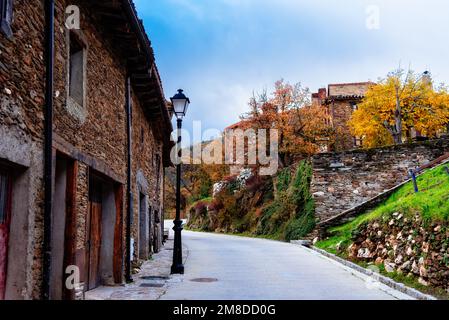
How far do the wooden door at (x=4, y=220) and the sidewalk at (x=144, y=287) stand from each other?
3.10 m

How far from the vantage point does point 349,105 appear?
4319 centimetres

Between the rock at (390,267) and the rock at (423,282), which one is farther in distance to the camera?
the rock at (390,267)

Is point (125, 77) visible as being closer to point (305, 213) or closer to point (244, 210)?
point (305, 213)

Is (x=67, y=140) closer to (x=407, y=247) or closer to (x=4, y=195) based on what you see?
(x=4, y=195)

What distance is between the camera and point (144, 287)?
9.33 metres

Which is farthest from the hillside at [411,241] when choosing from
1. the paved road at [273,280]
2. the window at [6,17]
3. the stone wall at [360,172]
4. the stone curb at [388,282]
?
the window at [6,17]

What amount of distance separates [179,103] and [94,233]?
469 cm

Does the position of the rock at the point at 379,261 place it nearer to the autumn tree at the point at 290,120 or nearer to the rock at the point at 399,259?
the rock at the point at 399,259

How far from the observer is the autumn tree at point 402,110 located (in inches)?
1329

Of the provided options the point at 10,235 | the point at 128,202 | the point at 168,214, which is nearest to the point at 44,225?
the point at 10,235

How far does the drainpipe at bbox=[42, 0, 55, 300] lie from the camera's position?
5.21 meters

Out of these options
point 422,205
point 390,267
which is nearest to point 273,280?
point 390,267

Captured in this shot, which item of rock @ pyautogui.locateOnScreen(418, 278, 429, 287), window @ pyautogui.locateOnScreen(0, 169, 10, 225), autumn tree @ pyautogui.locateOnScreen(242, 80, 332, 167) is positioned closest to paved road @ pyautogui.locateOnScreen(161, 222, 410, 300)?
rock @ pyautogui.locateOnScreen(418, 278, 429, 287)

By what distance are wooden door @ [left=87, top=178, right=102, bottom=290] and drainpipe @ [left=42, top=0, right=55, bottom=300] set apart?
3412mm
